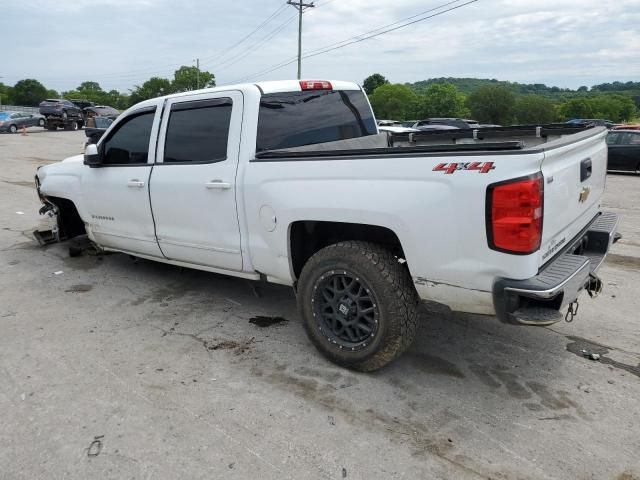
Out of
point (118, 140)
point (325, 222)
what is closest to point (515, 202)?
point (325, 222)

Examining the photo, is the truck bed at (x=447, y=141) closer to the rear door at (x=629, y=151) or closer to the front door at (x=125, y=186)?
the front door at (x=125, y=186)

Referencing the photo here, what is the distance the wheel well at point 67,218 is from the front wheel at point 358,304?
13.0 feet

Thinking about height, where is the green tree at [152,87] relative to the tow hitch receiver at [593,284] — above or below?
above

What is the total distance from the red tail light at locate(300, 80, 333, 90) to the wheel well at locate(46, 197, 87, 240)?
341 cm

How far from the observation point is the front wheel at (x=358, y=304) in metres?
3.18

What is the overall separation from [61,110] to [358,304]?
126 ft

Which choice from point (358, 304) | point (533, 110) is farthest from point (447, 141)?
point (533, 110)

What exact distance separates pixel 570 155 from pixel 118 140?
13.0 feet

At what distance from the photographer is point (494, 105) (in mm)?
68625

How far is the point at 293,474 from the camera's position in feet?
8.31

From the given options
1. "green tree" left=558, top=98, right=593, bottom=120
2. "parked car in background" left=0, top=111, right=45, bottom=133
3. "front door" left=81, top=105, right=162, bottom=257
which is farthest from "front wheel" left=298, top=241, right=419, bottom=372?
"green tree" left=558, top=98, right=593, bottom=120

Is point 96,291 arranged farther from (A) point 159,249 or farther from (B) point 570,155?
(B) point 570,155

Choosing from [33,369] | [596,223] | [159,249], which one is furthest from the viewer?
[159,249]

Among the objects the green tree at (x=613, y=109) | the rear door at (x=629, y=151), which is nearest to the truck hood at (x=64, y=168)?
the rear door at (x=629, y=151)
